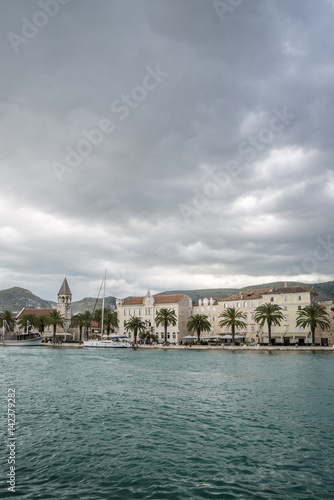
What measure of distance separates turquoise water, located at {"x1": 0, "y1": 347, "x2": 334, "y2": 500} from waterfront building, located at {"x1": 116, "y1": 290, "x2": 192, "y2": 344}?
88.2 metres

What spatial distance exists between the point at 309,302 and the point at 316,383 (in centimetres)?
6932

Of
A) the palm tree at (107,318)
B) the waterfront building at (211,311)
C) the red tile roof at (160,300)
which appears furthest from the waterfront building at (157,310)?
the waterfront building at (211,311)

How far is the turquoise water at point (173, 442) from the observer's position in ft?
38.3

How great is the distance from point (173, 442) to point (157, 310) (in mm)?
106560

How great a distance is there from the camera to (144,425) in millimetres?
18969

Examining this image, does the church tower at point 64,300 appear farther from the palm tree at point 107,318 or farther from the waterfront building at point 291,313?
the waterfront building at point 291,313

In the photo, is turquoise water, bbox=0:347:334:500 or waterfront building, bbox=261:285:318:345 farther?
waterfront building, bbox=261:285:318:345

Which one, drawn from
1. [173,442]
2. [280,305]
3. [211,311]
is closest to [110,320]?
[211,311]

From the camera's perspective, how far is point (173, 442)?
16188 mm

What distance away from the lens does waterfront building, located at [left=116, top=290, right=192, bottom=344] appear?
118m

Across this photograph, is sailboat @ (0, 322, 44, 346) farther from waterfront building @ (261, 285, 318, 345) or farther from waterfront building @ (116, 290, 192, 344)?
waterfront building @ (261, 285, 318, 345)

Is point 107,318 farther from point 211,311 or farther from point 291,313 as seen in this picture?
point 291,313

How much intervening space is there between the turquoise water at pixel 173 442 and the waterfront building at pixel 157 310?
88171 mm

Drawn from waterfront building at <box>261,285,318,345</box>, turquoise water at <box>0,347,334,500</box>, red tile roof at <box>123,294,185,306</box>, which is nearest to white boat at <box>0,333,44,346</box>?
red tile roof at <box>123,294,185,306</box>
